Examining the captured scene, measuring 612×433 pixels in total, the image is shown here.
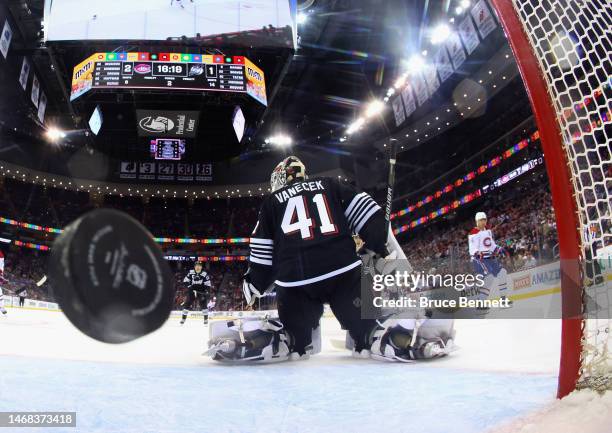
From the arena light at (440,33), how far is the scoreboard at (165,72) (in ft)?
19.8

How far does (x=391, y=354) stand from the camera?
2.46 meters

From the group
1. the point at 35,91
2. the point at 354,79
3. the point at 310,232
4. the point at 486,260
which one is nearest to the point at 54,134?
the point at 35,91

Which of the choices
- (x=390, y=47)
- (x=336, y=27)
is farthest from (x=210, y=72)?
(x=390, y=47)

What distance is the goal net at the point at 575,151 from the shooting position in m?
1.28

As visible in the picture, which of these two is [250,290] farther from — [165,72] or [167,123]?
[167,123]

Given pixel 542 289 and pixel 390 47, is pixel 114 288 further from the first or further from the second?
pixel 390 47

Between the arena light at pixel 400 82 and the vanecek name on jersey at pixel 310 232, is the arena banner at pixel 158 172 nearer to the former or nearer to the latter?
the arena light at pixel 400 82

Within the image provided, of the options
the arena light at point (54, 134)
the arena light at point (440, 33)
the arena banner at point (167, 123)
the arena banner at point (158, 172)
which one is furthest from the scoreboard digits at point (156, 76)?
the arena banner at point (158, 172)

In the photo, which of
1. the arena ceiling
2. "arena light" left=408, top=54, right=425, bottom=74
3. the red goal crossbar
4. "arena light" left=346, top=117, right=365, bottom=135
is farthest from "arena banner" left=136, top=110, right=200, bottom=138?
the red goal crossbar

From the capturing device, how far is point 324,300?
2.76 meters

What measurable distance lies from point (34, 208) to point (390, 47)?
18.3 metres

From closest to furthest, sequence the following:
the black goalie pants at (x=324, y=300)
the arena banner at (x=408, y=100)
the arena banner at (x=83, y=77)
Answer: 1. the black goalie pants at (x=324, y=300)
2. the arena banner at (x=83, y=77)
3. the arena banner at (x=408, y=100)

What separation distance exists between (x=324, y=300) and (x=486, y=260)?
5012 mm

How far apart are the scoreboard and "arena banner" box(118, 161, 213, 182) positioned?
13.3 metres
